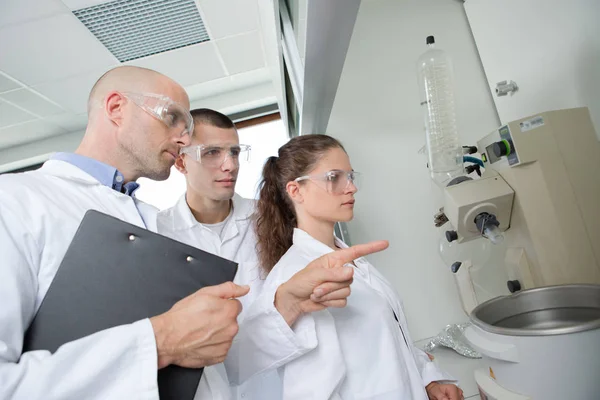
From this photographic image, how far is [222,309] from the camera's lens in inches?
26.1

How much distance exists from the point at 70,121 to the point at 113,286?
4.06m

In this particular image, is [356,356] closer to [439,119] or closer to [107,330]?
[107,330]

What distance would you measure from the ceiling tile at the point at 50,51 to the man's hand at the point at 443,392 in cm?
302

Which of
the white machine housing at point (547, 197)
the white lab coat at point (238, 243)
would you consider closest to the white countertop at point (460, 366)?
the white machine housing at point (547, 197)

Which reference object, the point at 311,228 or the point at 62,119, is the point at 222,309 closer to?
the point at 311,228

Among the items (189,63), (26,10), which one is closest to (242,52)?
(189,63)

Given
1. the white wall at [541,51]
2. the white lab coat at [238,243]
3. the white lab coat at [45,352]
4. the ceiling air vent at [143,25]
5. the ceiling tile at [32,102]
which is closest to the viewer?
the white lab coat at [45,352]

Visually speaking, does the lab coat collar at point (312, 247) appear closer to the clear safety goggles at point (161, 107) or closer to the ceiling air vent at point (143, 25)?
the clear safety goggles at point (161, 107)

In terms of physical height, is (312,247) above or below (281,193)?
below

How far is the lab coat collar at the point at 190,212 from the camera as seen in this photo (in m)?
1.62

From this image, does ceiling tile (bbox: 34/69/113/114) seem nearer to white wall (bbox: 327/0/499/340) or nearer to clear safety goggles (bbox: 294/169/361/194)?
white wall (bbox: 327/0/499/340)

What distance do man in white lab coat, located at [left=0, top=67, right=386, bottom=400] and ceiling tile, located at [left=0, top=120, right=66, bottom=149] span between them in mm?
3681

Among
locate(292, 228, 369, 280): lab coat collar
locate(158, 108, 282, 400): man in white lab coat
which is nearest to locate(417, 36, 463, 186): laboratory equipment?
locate(292, 228, 369, 280): lab coat collar

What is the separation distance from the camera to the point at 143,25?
2674 mm
